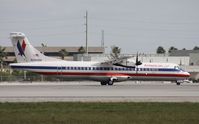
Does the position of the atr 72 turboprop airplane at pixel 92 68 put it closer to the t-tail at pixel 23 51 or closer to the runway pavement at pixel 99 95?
the t-tail at pixel 23 51

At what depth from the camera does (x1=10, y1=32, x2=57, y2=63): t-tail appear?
197 feet

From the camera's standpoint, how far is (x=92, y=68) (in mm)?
60469
